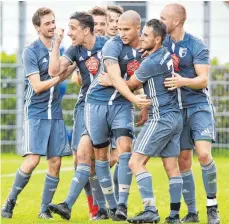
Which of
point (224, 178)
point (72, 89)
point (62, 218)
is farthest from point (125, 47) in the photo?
point (72, 89)

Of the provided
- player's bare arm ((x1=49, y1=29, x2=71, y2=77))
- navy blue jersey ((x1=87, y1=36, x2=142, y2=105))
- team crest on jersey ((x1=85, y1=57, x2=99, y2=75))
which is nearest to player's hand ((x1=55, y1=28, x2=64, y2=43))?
player's bare arm ((x1=49, y1=29, x2=71, y2=77))

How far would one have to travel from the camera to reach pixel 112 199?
10367 millimetres

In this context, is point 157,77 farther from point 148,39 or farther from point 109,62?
point 109,62

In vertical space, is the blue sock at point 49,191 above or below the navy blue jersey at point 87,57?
below

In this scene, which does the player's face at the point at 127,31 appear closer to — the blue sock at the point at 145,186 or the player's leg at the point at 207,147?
the player's leg at the point at 207,147

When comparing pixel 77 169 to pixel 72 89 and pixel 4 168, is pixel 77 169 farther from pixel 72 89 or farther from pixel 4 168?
pixel 72 89

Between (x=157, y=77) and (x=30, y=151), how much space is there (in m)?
1.82

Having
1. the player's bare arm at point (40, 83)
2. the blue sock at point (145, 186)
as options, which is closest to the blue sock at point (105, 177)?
the blue sock at point (145, 186)

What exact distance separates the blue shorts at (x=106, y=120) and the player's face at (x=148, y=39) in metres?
0.81

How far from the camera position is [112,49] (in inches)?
388

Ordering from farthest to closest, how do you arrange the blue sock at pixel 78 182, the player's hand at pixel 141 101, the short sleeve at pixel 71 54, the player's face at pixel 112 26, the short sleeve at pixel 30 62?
the player's face at pixel 112 26 → the short sleeve at pixel 30 62 → the short sleeve at pixel 71 54 → the blue sock at pixel 78 182 → the player's hand at pixel 141 101

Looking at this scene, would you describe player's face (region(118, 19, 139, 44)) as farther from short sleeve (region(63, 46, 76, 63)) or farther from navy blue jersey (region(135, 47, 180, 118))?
short sleeve (region(63, 46, 76, 63))

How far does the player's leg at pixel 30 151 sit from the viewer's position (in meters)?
10.6

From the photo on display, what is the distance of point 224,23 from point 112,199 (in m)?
12.7
